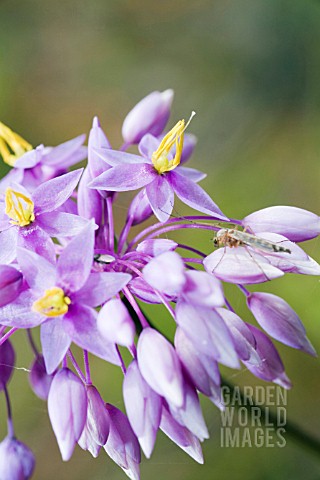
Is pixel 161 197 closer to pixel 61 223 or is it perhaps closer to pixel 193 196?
pixel 193 196

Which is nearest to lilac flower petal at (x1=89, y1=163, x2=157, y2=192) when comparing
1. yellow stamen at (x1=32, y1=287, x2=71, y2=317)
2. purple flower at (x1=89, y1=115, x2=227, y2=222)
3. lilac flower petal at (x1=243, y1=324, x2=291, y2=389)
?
purple flower at (x1=89, y1=115, x2=227, y2=222)

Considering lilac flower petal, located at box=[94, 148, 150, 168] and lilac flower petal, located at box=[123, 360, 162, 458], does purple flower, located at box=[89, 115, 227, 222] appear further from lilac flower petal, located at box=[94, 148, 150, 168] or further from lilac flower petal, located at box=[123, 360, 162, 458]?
lilac flower petal, located at box=[123, 360, 162, 458]

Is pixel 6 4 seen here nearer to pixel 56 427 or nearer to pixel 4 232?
pixel 4 232

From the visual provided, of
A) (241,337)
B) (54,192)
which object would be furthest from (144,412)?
(54,192)

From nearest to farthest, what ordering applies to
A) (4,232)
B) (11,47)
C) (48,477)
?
(4,232) → (48,477) → (11,47)

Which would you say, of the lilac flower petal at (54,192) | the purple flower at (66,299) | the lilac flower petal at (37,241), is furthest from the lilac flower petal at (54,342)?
the lilac flower petal at (54,192)

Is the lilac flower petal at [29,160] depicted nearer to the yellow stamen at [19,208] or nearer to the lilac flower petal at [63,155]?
the lilac flower petal at [63,155]

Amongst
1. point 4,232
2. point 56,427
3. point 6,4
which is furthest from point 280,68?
point 56,427
